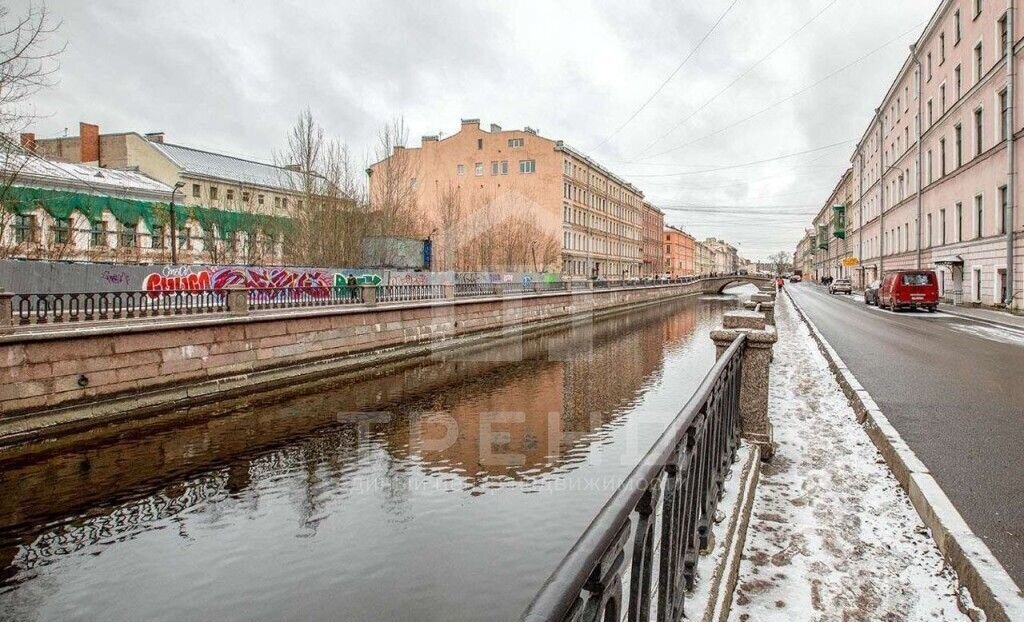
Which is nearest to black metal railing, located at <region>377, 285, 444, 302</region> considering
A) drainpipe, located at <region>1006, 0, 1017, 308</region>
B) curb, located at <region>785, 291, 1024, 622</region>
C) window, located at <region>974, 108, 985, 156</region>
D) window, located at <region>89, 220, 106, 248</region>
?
curb, located at <region>785, 291, 1024, 622</region>

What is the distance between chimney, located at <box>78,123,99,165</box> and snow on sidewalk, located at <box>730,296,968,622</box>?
58470 millimetres

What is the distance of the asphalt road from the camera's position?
4.18 metres

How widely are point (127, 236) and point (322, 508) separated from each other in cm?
3693

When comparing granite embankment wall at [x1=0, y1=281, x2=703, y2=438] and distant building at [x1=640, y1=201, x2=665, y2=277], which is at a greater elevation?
distant building at [x1=640, y1=201, x2=665, y2=277]

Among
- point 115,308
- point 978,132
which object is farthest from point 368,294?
point 978,132

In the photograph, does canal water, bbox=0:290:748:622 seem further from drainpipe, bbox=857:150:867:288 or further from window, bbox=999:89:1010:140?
drainpipe, bbox=857:150:867:288

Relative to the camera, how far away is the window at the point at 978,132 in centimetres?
2819

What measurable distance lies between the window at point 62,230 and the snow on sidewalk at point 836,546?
1394 inches

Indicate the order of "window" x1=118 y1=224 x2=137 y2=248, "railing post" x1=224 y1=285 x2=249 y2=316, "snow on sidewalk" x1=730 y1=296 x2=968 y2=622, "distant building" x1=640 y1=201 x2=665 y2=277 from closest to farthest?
"snow on sidewalk" x1=730 y1=296 x2=968 y2=622
"railing post" x1=224 y1=285 x2=249 y2=316
"window" x1=118 y1=224 x2=137 y2=248
"distant building" x1=640 y1=201 x2=665 y2=277

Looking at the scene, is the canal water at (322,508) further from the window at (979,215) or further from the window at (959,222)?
the window at (959,222)

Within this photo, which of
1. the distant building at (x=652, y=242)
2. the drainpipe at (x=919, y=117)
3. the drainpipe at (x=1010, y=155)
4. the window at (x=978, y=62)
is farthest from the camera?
the distant building at (x=652, y=242)

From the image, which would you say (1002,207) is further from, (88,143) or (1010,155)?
(88,143)

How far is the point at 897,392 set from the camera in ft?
28.4

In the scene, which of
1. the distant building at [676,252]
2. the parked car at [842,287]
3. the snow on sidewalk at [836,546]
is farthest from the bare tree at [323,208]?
the distant building at [676,252]
